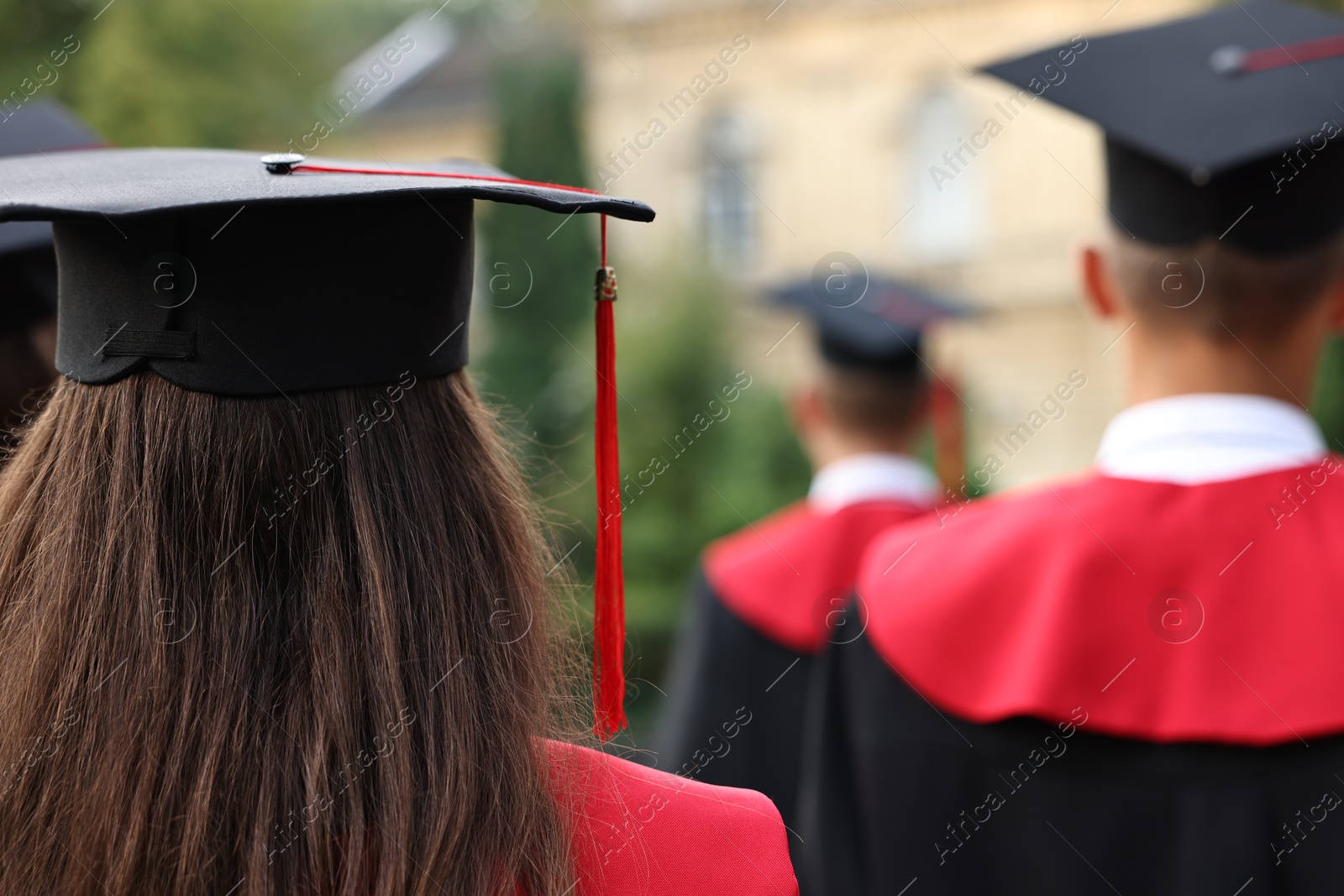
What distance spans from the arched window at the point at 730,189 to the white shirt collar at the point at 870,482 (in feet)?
57.0

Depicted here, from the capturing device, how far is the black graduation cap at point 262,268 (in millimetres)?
1195

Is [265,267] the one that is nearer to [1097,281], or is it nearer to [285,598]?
[285,598]

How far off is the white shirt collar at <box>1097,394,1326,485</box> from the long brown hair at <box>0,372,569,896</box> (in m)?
1.28

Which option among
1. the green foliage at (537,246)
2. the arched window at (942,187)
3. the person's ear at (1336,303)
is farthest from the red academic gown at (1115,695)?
the arched window at (942,187)

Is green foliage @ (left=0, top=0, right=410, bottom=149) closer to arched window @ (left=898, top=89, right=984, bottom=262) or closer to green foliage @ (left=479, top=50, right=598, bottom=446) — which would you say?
green foliage @ (left=479, top=50, right=598, bottom=446)

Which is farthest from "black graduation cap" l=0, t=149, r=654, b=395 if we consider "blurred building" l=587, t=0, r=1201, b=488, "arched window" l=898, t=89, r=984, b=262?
"arched window" l=898, t=89, r=984, b=262

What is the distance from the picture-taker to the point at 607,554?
155 cm

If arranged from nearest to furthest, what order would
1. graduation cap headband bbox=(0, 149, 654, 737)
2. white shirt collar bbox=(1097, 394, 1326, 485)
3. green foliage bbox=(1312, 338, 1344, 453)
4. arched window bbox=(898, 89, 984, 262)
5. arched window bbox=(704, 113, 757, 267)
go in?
graduation cap headband bbox=(0, 149, 654, 737) < white shirt collar bbox=(1097, 394, 1326, 485) < green foliage bbox=(1312, 338, 1344, 453) < arched window bbox=(898, 89, 984, 262) < arched window bbox=(704, 113, 757, 267)

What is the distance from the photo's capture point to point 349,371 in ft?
4.11

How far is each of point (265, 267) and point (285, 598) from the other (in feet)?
1.22

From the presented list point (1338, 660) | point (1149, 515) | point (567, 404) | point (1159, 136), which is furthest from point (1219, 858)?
point (567, 404)

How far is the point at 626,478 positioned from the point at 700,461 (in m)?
0.77

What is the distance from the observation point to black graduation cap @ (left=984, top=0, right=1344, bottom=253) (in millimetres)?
2059

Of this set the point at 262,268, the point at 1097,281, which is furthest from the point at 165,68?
the point at 262,268
